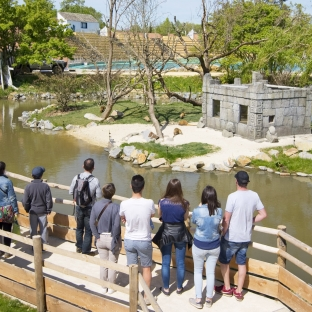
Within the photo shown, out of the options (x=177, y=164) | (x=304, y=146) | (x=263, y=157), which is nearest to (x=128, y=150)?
(x=177, y=164)

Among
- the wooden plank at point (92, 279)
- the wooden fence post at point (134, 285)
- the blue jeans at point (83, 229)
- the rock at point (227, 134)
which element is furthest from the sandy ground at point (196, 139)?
the wooden fence post at point (134, 285)

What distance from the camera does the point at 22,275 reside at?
600 centimetres

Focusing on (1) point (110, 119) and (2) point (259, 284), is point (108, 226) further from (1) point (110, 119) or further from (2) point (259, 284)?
(1) point (110, 119)

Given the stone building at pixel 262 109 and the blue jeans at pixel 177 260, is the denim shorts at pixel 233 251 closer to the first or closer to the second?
the blue jeans at pixel 177 260

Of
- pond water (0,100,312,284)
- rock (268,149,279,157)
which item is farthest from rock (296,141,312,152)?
pond water (0,100,312,284)

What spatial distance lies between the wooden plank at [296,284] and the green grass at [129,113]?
17558 mm

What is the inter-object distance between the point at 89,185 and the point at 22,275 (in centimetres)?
156

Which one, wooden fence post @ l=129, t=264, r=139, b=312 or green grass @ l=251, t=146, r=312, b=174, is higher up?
wooden fence post @ l=129, t=264, r=139, b=312

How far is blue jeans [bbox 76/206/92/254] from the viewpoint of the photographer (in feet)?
22.7

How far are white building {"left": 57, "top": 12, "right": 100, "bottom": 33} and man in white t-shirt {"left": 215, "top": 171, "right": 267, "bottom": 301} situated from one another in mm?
61897

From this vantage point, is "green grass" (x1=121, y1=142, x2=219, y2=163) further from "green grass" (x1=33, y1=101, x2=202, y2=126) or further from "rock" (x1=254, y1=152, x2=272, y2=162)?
"green grass" (x1=33, y1=101, x2=202, y2=126)

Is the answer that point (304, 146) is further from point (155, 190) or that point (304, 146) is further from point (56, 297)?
point (56, 297)

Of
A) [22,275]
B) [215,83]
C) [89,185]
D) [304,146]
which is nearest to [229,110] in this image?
[215,83]

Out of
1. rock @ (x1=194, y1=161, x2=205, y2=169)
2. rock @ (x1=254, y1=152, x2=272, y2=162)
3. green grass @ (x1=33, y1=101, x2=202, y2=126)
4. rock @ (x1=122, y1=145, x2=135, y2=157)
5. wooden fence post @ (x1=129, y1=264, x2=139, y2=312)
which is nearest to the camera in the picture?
wooden fence post @ (x1=129, y1=264, x2=139, y2=312)
